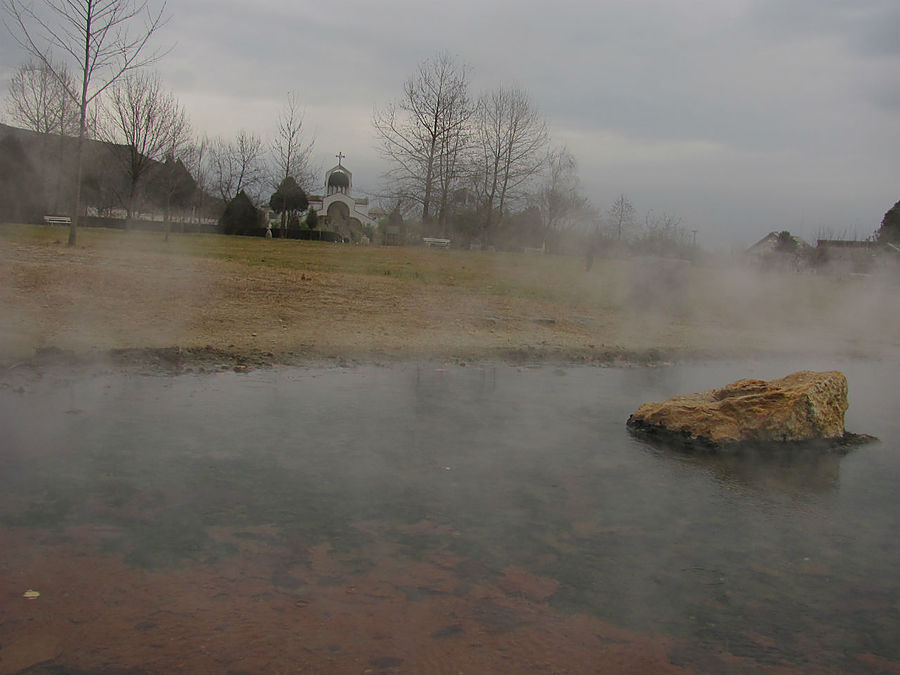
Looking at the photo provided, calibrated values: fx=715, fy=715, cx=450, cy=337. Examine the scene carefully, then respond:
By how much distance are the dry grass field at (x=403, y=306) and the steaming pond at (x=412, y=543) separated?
207cm

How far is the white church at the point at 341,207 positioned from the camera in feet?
122

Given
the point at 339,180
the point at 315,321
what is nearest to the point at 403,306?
the point at 315,321

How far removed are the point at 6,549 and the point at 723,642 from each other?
2461mm

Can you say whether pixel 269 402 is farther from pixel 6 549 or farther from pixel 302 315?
pixel 302 315

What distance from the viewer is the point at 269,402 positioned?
4840 millimetres

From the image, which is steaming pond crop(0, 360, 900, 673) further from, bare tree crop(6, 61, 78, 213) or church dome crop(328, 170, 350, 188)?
church dome crop(328, 170, 350, 188)

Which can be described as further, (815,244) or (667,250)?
(815,244)

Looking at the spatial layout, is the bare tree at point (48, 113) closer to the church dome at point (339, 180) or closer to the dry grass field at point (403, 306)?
the dry grass field at point (403, 306)

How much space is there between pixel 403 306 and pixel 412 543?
7.05m

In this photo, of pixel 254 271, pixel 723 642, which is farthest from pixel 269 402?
pixel 254 271

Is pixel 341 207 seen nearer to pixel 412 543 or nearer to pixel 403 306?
pixel 403 306

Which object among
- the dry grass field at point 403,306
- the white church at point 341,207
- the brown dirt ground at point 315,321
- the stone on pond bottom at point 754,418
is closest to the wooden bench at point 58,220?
the dry grass field at point 403,306

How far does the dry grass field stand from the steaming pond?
6.78 feet

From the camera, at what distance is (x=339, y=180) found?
Result: 54625 millimetres
